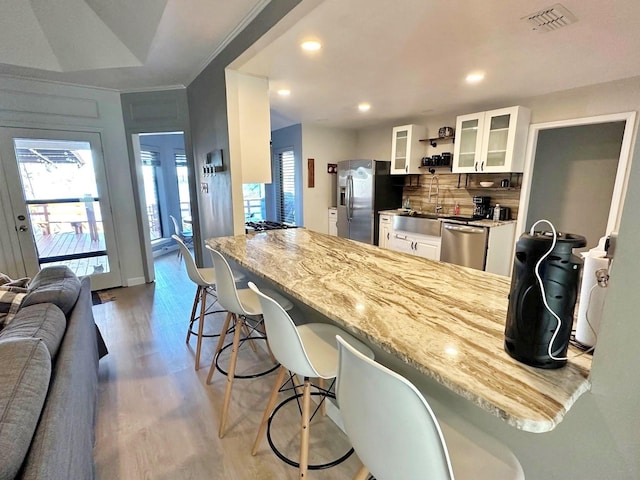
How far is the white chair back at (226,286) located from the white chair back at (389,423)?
3.04ft

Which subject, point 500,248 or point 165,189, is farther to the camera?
point 165,189

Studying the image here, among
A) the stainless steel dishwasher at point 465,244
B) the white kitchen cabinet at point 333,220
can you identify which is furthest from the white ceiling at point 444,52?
the white kitchen cabinet at point 333,220

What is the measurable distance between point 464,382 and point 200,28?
272 centimetres

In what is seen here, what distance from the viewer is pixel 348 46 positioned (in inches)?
92.4

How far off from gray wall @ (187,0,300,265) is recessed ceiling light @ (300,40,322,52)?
0.43 meters

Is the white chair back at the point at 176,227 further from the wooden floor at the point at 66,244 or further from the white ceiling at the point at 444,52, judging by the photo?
the white ceiling at the point at 444,52

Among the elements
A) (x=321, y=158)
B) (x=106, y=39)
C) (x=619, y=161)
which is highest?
(x=106, y=39)

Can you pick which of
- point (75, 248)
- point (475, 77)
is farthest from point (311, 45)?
point (75, 248)

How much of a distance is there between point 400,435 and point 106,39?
380 centimetres

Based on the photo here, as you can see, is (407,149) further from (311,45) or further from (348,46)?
(311,45)

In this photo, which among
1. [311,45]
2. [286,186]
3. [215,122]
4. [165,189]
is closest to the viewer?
[311,45]

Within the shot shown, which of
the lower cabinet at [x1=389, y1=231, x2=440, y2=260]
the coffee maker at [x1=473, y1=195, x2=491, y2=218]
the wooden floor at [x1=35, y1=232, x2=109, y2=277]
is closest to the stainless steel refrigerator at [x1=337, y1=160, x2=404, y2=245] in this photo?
the lower cabinet at [x1=389, y1=231, x2=440, y2=260]

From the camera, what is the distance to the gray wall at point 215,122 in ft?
7.14

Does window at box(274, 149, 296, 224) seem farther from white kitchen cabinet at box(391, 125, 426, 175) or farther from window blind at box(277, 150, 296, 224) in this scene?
white kitchen cabinet at box(391, 125, 426, 175)
